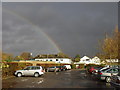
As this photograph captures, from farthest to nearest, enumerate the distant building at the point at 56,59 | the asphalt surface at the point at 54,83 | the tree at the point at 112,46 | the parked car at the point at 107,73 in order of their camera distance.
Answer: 1. the distant building at the point at 56,59
2. the tree at the point at 112,46
3. the parked car at the point at 107,73
4. the asphalt surface at the point at 54,83

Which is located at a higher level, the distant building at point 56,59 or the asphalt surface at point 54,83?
the distant building at point 56,59

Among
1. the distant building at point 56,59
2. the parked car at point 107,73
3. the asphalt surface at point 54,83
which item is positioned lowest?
the asphalt surface at point 54,83

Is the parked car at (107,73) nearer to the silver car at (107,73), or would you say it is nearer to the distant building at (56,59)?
the silver car at (107,73)

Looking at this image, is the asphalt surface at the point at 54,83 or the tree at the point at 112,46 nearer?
the asphalt surface at the point at 54,83

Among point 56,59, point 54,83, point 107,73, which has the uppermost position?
point 56,59

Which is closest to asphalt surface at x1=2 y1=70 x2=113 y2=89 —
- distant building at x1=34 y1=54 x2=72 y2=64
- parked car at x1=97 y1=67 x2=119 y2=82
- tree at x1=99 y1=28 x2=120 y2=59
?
parked car at x1=97 y1=67 x2=119 y2=82

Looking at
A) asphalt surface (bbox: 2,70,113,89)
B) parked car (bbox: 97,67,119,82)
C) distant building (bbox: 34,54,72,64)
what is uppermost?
distant building (bbox: 34,54,72,64)

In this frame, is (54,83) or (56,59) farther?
(56,59)

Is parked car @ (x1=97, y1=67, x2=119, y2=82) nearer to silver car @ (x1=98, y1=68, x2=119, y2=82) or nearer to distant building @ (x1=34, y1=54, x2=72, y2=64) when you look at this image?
silver car @ (x1=98, y1=68, x2=119, y2=82)

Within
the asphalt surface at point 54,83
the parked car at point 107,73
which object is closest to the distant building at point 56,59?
the asphalt surface at point 54,83

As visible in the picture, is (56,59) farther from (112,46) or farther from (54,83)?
(54,83)

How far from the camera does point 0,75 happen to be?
2383 centimetres

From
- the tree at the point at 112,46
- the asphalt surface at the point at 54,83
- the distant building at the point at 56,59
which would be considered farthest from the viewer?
the distant building at the point at 56,59

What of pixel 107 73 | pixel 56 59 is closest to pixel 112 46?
pixel 107 73
